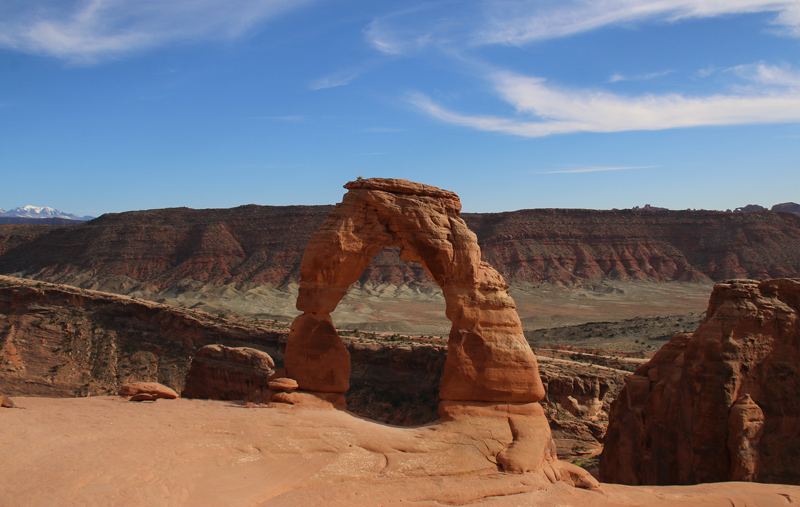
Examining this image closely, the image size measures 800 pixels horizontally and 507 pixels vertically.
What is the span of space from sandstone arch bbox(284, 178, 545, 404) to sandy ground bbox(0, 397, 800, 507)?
181 centimetres

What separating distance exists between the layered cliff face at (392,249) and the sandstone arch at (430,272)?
8409cm

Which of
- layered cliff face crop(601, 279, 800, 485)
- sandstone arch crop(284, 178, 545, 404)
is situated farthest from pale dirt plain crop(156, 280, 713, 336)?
sandstone arch crop(284, 178, 545, 404)

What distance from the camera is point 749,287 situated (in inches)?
658

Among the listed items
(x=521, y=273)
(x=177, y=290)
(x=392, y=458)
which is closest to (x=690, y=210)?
(x=521, y=273)

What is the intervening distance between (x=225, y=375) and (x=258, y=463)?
17003 millimetres

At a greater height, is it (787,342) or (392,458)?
(787,342)

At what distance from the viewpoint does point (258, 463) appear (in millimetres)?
11125

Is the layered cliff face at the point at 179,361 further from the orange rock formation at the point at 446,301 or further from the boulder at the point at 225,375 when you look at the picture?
the orange rock formation at the point at 446,301

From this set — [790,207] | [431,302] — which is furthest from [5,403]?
[790,207]

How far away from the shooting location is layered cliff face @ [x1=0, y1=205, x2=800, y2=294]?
100 m

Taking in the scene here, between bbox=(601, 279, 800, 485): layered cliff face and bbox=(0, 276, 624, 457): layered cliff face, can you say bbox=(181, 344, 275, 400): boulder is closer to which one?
bbox=(0, 276, 624, 457): layered cliff face

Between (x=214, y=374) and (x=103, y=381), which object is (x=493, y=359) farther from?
(x=103, y=381)

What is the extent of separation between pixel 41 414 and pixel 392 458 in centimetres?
793

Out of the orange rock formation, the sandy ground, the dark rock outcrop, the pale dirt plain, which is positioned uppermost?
the dark rock outcrop
